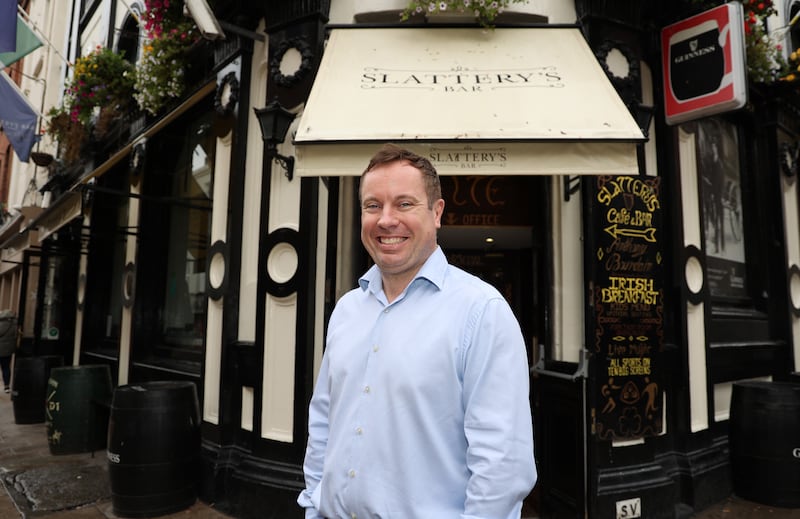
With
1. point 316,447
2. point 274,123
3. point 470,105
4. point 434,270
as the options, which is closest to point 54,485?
point 274,123

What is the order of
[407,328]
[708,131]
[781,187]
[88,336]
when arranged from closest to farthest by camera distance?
[407,328] → [708,131] → [781,187] → [88,336]

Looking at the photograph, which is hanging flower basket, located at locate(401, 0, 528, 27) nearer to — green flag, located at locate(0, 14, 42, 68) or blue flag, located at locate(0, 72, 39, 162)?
green flag, located at locate(0, 14, 42, 68)

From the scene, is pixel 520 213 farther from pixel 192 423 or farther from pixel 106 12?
pixel 106 12

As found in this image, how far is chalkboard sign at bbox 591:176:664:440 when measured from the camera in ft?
13.4

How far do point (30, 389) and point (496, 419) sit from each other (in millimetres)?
8919

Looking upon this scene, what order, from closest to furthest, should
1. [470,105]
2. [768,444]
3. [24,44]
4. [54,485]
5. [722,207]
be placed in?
[470,105]
[768,444]
[54,485]
[722,207]
[24,44]

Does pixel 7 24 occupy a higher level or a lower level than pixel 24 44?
lower

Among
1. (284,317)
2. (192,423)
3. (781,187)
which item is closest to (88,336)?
(192,423)

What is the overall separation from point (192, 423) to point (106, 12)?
8.14 meters

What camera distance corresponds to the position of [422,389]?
142cm

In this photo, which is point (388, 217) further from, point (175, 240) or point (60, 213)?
point (60, 213)

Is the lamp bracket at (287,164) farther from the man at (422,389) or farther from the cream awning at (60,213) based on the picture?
the cream awning at (60,213)

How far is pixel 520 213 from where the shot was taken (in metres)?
4.76

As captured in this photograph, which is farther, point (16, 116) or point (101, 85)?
point (16, 116)
